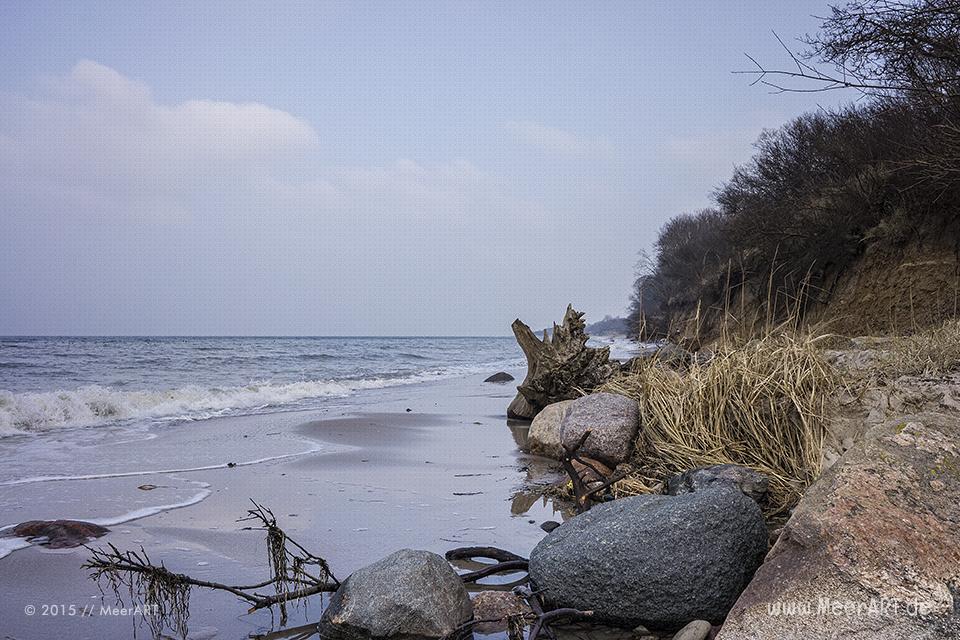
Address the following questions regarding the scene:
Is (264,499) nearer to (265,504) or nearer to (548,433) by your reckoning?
(265,504)

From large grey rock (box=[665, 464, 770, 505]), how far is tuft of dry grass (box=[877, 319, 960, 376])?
3.66 feet

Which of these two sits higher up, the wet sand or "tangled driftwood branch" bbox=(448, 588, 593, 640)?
"tangled driftwood branch" bbox=(448, 588, 593, 640)

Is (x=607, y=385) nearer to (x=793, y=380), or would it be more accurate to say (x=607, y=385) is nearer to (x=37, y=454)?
(x=793, y=380)

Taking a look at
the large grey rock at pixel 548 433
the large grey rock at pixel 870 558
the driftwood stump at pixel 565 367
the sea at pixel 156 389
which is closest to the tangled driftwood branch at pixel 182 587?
the large grey rock at pixel 870 558

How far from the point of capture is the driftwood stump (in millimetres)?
9664

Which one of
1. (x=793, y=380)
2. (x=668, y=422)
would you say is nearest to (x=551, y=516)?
(x=668, y=422)

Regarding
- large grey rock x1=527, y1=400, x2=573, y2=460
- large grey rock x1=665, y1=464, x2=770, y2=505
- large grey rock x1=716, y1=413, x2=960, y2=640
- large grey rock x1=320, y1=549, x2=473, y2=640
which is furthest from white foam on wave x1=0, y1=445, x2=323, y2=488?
large grey rock x1=716, y1=413, x2=960, y2=640

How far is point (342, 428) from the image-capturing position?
1012cm

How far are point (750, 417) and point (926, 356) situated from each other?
115 cm

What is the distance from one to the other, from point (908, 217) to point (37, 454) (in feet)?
50.1

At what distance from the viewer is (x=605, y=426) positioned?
19.7 ft

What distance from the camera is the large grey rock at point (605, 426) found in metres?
5.91

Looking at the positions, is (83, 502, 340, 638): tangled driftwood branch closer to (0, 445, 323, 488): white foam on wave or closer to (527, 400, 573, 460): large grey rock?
(0, 445, 323, 488): white foam on wave

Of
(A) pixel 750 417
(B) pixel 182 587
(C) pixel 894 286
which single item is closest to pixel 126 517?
(B) pixel 182 587
